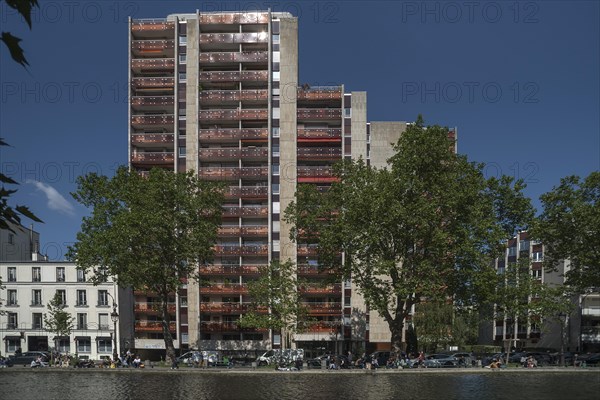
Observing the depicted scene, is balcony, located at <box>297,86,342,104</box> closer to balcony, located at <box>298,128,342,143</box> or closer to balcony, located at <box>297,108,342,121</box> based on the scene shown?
balcony, located at <box>297,108,342,121</box>

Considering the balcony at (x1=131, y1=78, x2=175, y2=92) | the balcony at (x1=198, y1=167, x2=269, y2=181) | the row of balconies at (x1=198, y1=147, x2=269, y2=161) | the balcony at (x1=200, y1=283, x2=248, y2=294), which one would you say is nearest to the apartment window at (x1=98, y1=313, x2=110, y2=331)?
the balcony at (x1=200, y1=283, x2=248, y2=294)

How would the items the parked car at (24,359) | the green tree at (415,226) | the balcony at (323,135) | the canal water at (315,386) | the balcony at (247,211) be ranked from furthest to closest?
the balcony at (323,135) < the balcony at (247,211) < the parked car at (24,359) < the green tree at (415,226) < the canal water at (315,386)

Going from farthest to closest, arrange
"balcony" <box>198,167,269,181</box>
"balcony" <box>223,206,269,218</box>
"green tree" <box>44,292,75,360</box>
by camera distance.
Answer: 1. "balcony" <box>198,167,269,181</box>
2. "balcony" <box>223,206,269,218</box>
3. "green tree" <box>44,292,75,360</box>

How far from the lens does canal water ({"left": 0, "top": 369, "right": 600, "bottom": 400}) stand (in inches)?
1148

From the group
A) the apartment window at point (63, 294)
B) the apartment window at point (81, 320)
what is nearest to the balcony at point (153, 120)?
the apartment window at point (63, 294)

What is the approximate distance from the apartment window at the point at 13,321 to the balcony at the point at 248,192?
29.7 m

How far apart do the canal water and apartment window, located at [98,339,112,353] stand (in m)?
29.2

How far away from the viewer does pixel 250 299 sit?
7438 cm

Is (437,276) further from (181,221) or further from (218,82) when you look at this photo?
(218,82)

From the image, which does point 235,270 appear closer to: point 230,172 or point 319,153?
point 230,172

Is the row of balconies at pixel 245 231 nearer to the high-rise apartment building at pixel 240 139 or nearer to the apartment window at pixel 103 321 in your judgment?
the high-rise apartment building at pixel 240 139

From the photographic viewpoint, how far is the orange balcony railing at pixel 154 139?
77.4 m

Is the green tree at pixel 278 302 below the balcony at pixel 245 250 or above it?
below

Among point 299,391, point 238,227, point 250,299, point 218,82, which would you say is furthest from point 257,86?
point 299,391
